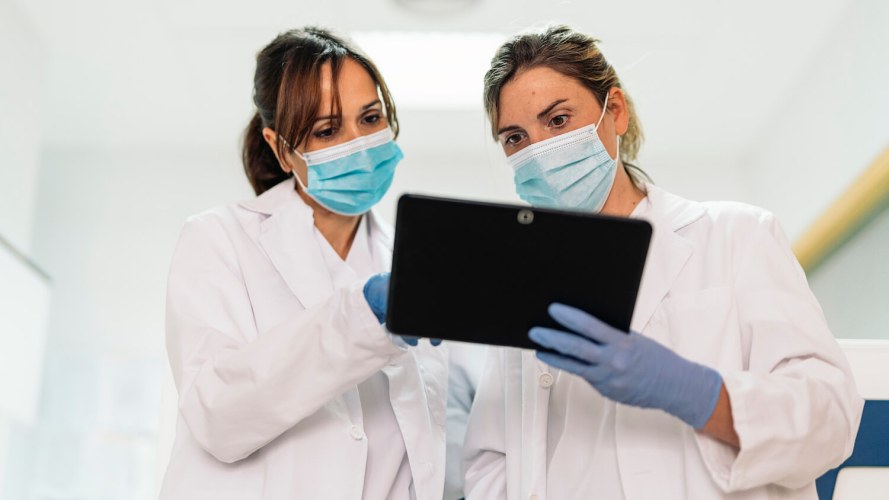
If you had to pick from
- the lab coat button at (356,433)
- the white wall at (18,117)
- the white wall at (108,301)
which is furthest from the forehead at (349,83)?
the white wall at (108,301)

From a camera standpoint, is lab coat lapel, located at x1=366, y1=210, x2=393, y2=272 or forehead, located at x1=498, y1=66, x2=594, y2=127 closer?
forehead, located at x1=498, y1=66, x2=594, y2=127

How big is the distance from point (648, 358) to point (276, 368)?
0.53 metres

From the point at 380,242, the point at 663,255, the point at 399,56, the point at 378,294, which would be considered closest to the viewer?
the point at 378,294

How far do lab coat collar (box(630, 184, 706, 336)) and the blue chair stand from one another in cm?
41

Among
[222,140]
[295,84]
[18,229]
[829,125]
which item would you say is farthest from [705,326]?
[222,140]

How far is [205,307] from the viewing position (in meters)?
1.54

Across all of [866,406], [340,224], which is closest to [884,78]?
[866,406]

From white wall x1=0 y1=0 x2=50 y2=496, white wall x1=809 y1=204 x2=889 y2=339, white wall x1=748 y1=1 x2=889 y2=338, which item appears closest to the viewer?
white wall x1=809 y1=204 x2=889 y2=339

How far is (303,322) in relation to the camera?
137cm

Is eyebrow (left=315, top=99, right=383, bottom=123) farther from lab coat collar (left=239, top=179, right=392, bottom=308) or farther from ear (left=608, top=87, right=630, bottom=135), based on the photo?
ear (left=608, top=87, right=630, bottom=135)

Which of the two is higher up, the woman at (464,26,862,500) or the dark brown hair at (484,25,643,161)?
the dark brown hair at (484,25,643,161)

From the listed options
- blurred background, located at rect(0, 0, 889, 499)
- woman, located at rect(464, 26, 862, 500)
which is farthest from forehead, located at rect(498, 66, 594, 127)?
blurred background, located at rect(0, 0, 889, 499)

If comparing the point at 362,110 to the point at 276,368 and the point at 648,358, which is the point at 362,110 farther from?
the point at 648,358

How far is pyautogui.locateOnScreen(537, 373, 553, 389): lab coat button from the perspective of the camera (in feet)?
5.00
